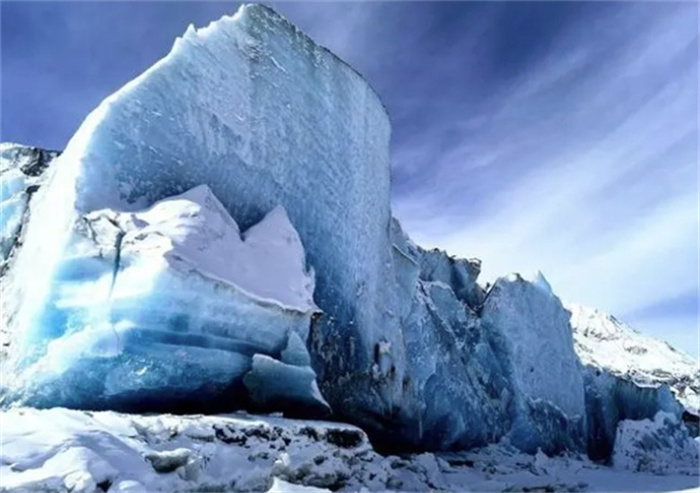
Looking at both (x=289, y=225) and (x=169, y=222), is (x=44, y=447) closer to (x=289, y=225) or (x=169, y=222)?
(x=169, y=222)

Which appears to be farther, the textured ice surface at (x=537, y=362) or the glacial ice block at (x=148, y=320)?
the textured ice surface at (x=537, y=362)

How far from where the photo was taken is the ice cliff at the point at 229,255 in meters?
6.31

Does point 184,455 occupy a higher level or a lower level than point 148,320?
lower

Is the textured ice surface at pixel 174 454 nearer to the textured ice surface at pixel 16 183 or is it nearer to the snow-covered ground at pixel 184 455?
the snow-covered ground at pixel 184 455

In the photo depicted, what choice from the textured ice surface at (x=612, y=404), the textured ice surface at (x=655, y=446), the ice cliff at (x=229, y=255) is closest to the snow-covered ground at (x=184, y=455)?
the ice cliff at (x=229, y=255)

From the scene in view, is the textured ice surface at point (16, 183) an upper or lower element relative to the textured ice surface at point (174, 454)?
upper

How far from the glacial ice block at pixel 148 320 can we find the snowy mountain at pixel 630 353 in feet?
81.1

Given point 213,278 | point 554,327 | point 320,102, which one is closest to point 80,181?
point 213,278

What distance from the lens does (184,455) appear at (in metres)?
5.04

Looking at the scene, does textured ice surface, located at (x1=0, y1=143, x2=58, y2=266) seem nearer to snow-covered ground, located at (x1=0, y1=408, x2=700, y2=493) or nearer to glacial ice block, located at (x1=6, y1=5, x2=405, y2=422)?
glacial ice block, located at (x1=6, y1=5, x2=405, y2=422)

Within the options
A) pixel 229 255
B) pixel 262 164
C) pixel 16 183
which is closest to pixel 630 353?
pixel 262 164

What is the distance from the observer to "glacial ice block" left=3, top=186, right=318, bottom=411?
6.20 m

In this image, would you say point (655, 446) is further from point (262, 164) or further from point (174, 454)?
point (174, 454)

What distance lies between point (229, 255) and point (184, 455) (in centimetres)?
257
